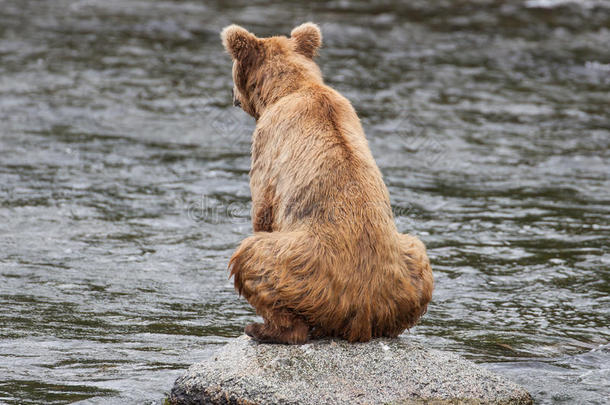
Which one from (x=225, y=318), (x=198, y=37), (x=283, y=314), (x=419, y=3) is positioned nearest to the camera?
(x=283, y=314)

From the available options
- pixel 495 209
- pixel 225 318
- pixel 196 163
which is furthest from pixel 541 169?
pixel 225 318

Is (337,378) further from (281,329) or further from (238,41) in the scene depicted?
(238,41)

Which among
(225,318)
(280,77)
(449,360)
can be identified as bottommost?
(225,318)

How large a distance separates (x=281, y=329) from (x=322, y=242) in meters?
0.61

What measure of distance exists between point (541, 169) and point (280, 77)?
22.6ft

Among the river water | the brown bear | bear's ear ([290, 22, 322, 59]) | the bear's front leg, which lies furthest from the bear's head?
the river water

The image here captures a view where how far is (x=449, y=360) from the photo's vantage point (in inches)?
232

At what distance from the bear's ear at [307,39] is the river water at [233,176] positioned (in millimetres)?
2290

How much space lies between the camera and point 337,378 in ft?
18.3

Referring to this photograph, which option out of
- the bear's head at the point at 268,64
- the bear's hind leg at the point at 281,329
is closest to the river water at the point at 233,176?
the bear's hind leg at the point at 281,329

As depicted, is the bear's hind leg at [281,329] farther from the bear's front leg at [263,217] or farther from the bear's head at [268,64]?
the bear's head at [268,64]

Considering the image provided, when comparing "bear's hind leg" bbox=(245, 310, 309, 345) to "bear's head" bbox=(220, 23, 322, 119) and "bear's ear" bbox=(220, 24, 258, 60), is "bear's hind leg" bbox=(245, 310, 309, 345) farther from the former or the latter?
"bear's ear" bbox=(220, 24, 258, 60)

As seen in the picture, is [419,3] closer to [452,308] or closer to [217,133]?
[217,133]

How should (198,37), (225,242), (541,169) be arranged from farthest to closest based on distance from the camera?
1. (198,37)
2. (541,169)
3. (225,242)
